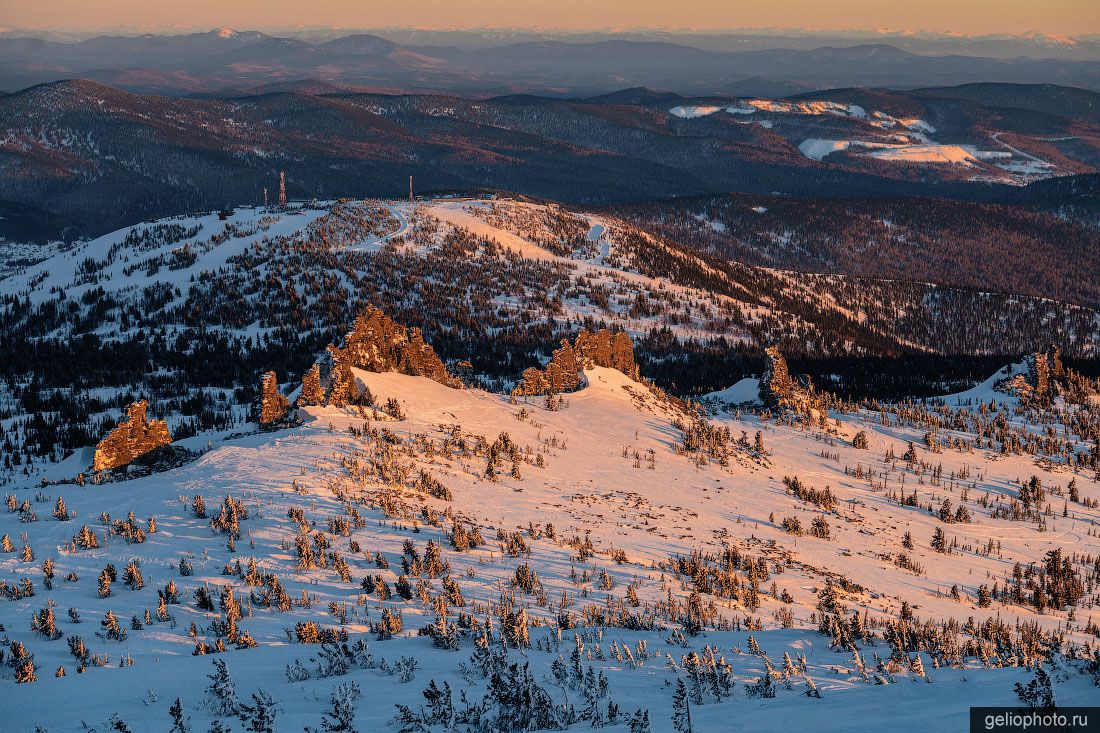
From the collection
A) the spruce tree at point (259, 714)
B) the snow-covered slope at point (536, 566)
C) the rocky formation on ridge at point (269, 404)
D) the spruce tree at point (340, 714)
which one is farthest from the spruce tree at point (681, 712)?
the rocky formation on ridge at point (269, 404)

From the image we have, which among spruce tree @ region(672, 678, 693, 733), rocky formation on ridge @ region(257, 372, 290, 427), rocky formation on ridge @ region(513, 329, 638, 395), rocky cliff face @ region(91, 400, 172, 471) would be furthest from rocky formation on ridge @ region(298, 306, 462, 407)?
spruce tree @ region(672, 678, 693, 733)

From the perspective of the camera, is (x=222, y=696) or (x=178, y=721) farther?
(x=222, y=696)

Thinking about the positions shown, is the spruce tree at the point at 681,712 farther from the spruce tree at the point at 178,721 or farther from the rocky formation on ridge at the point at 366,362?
the rocky formation on ridge at the point at 366,362

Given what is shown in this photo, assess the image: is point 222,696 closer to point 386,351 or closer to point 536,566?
point 536,566

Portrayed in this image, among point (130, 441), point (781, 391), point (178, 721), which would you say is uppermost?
point (178, 721)

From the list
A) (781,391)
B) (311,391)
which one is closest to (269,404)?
(311,391)

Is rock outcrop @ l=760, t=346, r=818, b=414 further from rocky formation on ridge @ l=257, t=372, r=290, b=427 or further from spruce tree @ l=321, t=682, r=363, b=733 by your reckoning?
spruce tree @ l=321, t=682, r=363, b=733
